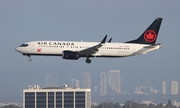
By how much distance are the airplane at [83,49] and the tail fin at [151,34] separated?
2429mm

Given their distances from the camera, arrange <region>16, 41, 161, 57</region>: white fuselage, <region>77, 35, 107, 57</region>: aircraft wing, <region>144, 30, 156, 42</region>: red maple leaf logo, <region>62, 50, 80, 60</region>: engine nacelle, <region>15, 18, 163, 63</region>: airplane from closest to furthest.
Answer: <region>77, 35, 107, 57</region>: aircraft wing
<region>62, 50, 80, 60</region>: engine nacelle
<region>15, 18, 163, 63</region>: airplane
<region>16, 41, 161, 57</region>: white fuselage
<region>144, 30, 156, 42</region>: red maple leaf logo

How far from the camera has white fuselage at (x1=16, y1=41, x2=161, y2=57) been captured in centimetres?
11738

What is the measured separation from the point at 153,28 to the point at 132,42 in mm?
6754

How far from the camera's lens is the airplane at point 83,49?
117 m

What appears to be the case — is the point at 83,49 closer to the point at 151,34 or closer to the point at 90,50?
the point at 90,50

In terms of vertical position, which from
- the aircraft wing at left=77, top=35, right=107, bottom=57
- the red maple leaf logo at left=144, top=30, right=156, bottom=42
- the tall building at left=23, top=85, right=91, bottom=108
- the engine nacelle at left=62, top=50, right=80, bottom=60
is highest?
the red maple leaf logo at left=144, top=30, right=156, bottom=42

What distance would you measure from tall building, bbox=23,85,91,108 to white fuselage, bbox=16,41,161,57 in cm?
3940

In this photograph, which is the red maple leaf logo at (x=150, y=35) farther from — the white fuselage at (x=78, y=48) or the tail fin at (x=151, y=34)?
the white fuselage at (x=78, y=48)

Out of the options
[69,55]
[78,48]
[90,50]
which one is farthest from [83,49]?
[69,55]

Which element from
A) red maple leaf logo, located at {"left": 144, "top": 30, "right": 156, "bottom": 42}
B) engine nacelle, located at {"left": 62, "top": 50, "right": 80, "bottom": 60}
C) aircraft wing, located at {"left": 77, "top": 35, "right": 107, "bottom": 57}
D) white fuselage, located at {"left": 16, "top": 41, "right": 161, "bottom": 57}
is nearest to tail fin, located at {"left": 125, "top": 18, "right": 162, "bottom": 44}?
red maple leaf logo, located at {"left": 144, "top": 30, "right": 156, "bottom": 42}

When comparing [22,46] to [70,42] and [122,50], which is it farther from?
[122,50]

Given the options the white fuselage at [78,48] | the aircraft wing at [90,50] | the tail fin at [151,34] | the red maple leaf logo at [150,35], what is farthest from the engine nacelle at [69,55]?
the red maple leaf logo at [150,35]

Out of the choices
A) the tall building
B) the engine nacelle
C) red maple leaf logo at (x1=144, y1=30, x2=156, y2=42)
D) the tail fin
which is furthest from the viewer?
the tall building

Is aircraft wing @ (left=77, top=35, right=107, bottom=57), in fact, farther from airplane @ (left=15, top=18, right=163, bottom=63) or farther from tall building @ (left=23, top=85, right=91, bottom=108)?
tall building @ (left=23, top=85, right=91, bottom=108)
